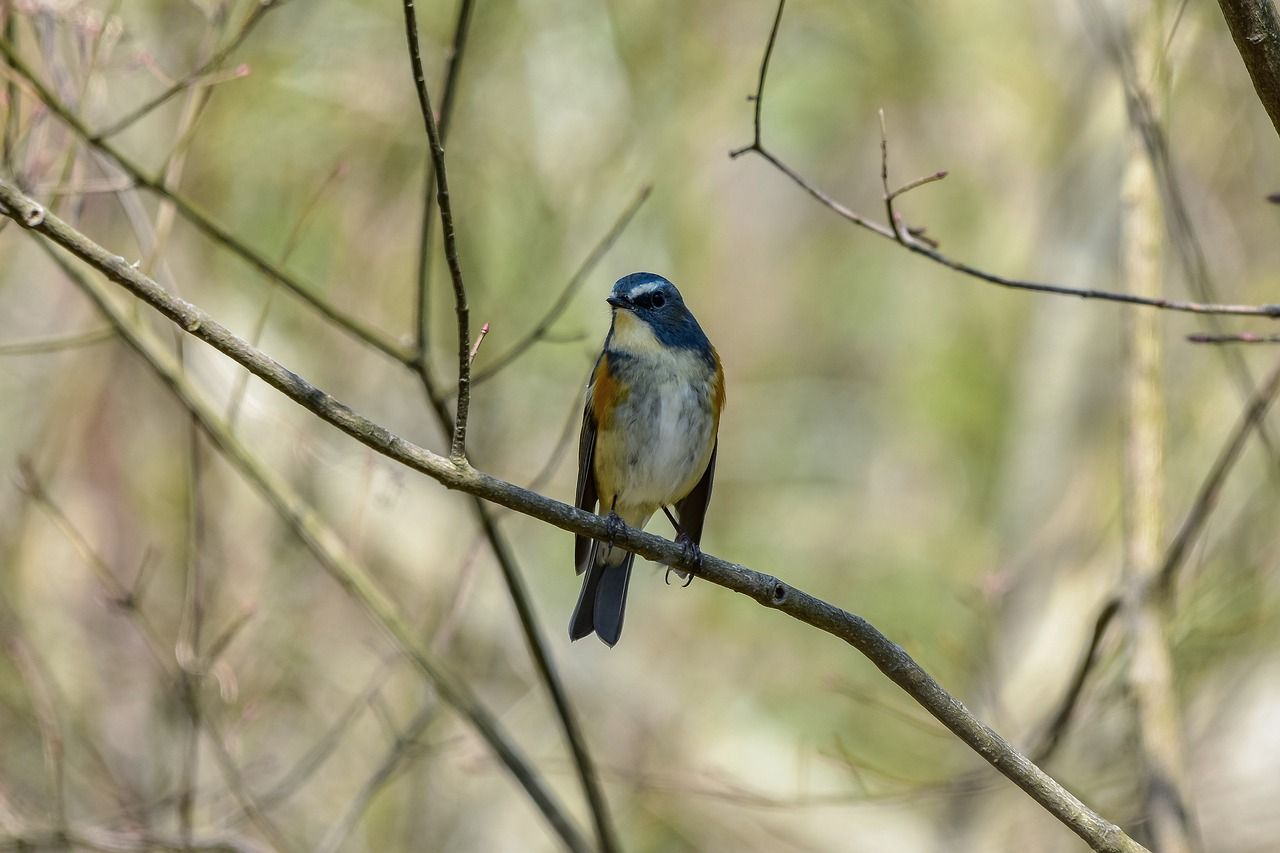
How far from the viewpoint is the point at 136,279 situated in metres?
2.56

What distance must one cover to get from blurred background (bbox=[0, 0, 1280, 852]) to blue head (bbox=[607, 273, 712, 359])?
1134 millimetres

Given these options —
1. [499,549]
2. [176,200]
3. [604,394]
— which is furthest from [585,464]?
[176,200]

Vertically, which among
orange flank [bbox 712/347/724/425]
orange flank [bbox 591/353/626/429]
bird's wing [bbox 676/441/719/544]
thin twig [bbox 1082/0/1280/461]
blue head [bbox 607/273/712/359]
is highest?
thin twig [bbox 1082/0/1280/461]

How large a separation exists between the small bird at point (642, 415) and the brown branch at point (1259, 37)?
2.84 m

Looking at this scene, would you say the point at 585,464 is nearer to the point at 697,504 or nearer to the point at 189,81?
the point at 697,504

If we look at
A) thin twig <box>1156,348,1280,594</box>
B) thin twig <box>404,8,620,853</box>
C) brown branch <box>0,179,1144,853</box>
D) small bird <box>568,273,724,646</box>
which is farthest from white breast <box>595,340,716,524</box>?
thin twig <box>1156,348,1280,594</box>

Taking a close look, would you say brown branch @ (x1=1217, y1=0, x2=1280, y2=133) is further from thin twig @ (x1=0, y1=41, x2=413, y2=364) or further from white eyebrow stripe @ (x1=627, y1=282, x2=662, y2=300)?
white eyebrow stripe @ (x1=627, y1=282, x2=662, y2=300)

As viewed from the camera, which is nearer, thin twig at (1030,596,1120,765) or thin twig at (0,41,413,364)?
thin twig at (0,41,413,364)

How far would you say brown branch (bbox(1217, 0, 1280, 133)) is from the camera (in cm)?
251

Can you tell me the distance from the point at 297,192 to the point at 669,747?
4.28 metres

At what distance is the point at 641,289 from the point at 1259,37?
116 inches

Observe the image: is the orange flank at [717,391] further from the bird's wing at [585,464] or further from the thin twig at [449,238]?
the thin twig at [449,238]

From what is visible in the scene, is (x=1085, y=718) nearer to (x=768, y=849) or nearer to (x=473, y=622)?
(x=768, y=849)

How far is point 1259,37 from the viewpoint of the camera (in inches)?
99.8
